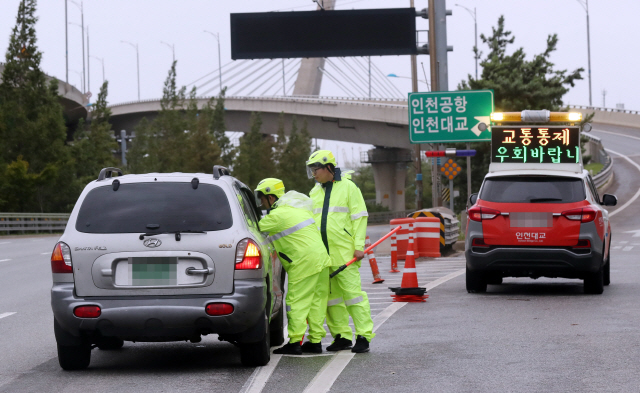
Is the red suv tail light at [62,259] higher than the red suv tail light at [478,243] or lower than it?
higher

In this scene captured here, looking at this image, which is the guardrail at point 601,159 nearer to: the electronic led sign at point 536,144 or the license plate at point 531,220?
the electronic led sign at point 536,144

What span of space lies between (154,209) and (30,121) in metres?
42.1

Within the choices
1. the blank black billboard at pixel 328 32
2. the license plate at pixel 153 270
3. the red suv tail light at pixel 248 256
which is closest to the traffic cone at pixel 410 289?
the red suv tail light at pixel 248 256

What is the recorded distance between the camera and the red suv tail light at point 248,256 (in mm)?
7562

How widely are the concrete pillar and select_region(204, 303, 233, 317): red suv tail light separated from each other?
70221mm

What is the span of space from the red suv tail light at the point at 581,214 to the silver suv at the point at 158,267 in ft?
21.0

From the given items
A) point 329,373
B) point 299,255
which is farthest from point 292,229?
point 329,373

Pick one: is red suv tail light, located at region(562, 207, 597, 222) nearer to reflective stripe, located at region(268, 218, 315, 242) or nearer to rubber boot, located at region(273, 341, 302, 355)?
reflective stripe, located at region(268, 218, 315, 242)

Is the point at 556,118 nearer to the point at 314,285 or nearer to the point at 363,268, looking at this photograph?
the point at 363,268

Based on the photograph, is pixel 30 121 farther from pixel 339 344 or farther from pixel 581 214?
pixel 339 344

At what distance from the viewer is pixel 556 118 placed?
642 inches

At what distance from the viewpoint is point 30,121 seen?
156ft

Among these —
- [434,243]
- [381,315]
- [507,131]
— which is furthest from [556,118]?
[434,243]

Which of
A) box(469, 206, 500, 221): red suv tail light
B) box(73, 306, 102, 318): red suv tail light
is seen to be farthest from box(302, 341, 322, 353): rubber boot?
box(469, 206, 500, 221): red suv tail light
